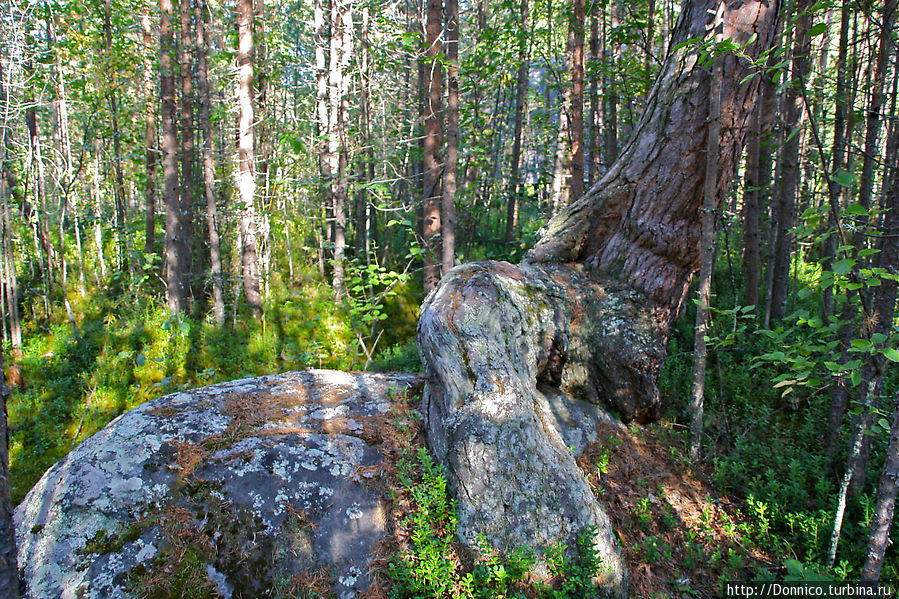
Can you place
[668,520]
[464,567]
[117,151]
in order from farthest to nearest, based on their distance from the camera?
[117,151] < [668,520] < [464,567]

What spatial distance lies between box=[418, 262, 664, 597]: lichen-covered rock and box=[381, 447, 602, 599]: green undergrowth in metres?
0.10

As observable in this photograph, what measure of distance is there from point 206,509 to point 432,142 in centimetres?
599

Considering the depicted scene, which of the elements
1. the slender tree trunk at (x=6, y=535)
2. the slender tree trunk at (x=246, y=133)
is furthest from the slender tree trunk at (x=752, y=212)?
the slender tree trunk at (x=246, y=133)

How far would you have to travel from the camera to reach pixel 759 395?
5805 millimetres

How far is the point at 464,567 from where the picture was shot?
3355mm

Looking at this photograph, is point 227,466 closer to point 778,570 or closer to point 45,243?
point 778,570

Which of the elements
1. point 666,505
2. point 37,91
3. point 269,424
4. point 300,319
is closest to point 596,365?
point 666,505

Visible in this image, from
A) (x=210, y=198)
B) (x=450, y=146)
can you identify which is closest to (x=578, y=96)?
(x=450, y=146)

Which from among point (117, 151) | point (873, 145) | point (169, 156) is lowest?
point (873, 145)

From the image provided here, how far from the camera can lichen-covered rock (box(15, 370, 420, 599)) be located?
3.08m

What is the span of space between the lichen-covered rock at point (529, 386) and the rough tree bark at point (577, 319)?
1cm

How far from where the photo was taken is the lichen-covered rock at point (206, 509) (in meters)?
3.08

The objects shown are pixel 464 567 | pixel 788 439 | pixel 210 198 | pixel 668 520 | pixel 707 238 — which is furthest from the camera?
pixel 210 198

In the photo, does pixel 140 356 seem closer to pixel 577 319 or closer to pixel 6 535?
pixel 6 535
